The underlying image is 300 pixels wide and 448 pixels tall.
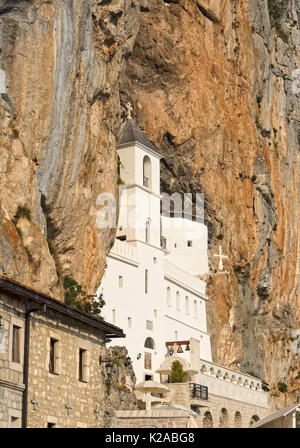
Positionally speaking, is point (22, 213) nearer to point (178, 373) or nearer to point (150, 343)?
point (178, 373)

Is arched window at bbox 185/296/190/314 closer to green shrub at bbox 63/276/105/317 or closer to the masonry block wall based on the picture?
green shrub at bbox 63/276/105/317

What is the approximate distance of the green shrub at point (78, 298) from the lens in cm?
5041

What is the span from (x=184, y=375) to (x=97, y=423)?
24680 millimetres

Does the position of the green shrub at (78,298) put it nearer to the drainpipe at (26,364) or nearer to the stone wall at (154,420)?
the stone wall at (154,420)

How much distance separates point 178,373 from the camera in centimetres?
5997

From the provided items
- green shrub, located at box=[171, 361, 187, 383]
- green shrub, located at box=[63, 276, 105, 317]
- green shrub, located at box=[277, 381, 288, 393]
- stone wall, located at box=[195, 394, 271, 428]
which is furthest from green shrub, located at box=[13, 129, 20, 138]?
green shrub, located at box=[277, 381, 288, 393]

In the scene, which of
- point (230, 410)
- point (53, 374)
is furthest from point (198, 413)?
point (53, 374)

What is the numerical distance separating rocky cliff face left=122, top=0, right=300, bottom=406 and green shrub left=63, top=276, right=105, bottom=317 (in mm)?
21057

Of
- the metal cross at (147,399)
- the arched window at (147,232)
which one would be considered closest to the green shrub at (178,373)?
the metal cross at (147,399)

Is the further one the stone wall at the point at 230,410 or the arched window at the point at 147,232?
the arched window at the point at 147,232

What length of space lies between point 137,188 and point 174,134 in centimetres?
1096

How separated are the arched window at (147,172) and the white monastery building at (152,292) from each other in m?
0.07

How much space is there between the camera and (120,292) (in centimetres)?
5847

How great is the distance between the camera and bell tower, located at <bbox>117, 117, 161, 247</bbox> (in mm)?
64125
